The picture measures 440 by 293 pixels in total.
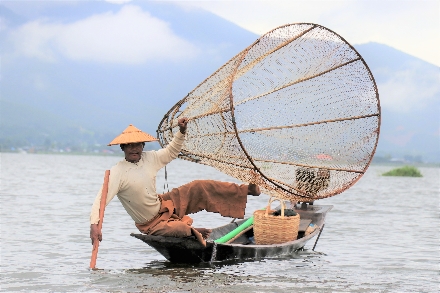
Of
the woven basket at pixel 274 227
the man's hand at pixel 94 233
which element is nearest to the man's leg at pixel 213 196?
the woven basket at pixel 274 227

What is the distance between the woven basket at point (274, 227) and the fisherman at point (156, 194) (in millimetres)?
876

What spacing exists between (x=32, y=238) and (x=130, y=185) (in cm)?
393

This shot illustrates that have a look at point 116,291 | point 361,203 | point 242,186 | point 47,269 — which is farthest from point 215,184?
Result: point 361,203

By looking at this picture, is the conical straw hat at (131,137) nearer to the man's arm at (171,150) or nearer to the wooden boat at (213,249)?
the man's arm at (171,150)

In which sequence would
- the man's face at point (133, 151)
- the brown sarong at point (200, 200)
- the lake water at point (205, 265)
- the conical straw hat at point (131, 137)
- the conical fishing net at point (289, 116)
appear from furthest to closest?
the conical fishing net at point (289, 116) < the brown sarong at point (200, 200) < the lake water at point (205, 265) < the man's face at point (133, 151) < the conical straw hat at point (131, 137)

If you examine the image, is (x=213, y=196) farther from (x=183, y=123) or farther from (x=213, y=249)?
(x=183, y=123)

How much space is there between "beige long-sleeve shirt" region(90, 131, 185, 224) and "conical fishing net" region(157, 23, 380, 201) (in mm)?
500

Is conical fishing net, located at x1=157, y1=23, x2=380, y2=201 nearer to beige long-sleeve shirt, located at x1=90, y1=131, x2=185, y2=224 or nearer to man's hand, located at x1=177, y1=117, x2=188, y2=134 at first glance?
man's hand, located at x1=177, y1=117, x2=188, y2=134

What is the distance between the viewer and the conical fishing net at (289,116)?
7406mm

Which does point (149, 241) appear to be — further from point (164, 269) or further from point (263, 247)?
point (263, 247)

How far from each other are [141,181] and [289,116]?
2568 mm

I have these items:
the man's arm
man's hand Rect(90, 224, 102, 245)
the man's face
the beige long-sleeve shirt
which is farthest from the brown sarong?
man's hand Rect(90, 224, 102, 245)

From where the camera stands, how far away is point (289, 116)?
29.1 ft

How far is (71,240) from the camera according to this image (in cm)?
1030
